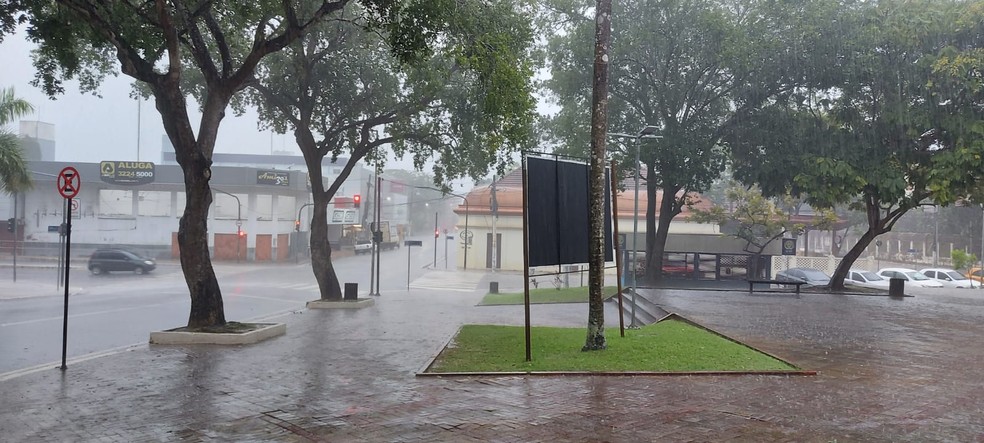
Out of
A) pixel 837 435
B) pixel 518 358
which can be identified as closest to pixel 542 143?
pixel 518 358

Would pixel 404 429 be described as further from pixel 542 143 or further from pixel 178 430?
pixel 542 143

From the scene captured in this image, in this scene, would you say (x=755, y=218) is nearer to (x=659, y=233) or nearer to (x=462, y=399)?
(x=659, y=233)

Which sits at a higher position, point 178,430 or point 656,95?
point 656,95

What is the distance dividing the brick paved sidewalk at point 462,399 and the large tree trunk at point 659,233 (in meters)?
14.4

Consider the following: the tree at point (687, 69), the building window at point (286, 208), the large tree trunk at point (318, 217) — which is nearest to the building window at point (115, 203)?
the building window at point (286, 208)

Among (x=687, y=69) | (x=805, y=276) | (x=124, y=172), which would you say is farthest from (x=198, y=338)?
(x=124, y=172)

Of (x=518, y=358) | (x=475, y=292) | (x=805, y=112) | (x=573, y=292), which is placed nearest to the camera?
(x=518, y=358)

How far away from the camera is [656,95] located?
2495 cm

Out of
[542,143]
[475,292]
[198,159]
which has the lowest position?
[475,292]

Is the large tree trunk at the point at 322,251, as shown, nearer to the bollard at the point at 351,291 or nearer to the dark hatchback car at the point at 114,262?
the bollard at the point at 351,291

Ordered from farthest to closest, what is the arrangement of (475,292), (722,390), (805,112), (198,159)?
1. (475,292)
2. (805,112)
3. (198,159)
4. (722,390)

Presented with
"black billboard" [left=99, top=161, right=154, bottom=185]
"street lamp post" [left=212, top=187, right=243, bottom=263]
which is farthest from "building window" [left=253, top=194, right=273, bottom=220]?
"black billboard" [left=99, top=161, right=154, bottom=185]

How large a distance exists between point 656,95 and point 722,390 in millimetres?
18334

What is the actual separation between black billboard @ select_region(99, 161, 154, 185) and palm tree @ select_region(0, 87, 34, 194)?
2208cm
